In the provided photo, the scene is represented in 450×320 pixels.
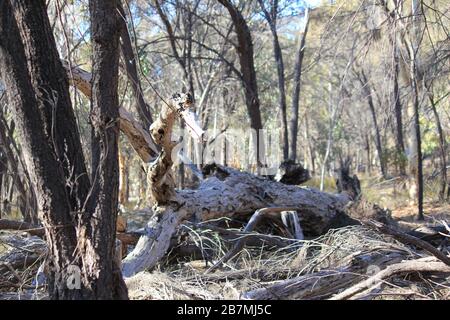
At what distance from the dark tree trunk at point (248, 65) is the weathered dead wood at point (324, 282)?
5.38 meters

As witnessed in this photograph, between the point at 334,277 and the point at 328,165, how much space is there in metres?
35.8

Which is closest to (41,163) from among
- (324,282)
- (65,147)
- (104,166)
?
(65,147)

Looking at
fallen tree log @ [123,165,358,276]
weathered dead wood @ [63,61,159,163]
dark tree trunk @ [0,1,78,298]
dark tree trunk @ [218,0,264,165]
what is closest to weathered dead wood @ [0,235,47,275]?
fallen tree log @ [123,165,358,276]

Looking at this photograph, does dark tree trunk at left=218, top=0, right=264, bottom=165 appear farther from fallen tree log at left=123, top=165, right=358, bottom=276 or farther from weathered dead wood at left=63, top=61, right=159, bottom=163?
weathered dead wood at left=63, top=61, right=159, bottom=163

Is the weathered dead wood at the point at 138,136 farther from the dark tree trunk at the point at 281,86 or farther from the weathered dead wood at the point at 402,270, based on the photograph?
the dark tree trunk at the point at 281,86

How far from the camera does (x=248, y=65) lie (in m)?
9.81

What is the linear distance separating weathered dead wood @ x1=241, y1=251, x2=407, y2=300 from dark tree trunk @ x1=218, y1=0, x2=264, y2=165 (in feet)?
17.7

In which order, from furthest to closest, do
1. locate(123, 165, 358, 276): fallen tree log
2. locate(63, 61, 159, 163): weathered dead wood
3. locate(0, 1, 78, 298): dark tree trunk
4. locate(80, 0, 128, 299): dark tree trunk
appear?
locate(123, 165, 358, 276): fallen tree log, locate(63, 61, 159, 163): weathered dead wood, locate(0, 1, 78, 298): dark tree trunk, locate(80, 0, 128, 299): dark tree trunk

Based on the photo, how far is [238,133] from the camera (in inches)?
792

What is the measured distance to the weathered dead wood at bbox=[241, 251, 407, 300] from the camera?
3.96 meters

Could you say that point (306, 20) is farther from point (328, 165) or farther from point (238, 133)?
point (328, 165)

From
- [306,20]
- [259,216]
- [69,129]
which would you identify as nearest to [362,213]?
[259,216]

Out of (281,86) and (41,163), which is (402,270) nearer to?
(41,163)

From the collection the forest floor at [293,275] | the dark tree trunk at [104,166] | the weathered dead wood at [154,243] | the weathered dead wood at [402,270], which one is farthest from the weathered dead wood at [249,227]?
the dark tree trunk at [104,166]
